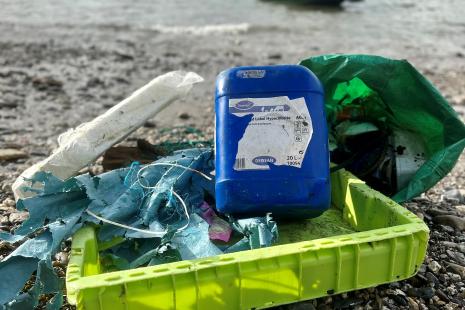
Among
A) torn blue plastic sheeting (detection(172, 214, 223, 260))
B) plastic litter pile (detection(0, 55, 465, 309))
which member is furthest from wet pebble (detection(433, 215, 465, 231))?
torn blue plastic sheeting (detection(172, 214, 223, 260))

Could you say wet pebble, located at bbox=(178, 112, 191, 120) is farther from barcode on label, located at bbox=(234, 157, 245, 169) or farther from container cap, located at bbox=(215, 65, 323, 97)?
barcode on label, located at bbox=(234, 157, 245, 169)

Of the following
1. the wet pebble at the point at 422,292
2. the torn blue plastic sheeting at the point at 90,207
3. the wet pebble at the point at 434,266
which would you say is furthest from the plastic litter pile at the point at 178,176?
the wet pebble at the point at 422,292

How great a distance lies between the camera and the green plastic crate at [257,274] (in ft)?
6.49

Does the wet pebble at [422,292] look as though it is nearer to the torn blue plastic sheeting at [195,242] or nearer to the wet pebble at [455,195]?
the torn blue plastic sheeting at [195,242]

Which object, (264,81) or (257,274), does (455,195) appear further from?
(257,274)

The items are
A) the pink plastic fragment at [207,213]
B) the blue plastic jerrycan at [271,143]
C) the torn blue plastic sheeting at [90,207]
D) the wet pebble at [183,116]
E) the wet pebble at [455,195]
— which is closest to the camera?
the torn blue plastic sheeting at [90,207]

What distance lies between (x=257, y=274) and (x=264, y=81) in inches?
40.5

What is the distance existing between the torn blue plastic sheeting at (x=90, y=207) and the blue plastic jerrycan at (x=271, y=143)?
1.16ft

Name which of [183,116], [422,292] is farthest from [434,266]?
[183,116]

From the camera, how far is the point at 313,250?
219 cm

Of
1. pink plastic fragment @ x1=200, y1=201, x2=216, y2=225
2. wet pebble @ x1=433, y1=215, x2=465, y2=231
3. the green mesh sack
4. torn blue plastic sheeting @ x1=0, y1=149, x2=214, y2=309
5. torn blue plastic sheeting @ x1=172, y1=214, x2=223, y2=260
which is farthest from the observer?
wet pebble @ x1=433, y1=215, x2=465, y2=231

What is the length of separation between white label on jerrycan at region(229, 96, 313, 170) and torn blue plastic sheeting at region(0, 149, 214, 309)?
0.48 metres

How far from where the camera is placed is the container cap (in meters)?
2.67

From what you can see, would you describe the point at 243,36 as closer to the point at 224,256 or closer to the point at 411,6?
the point at 411,6
